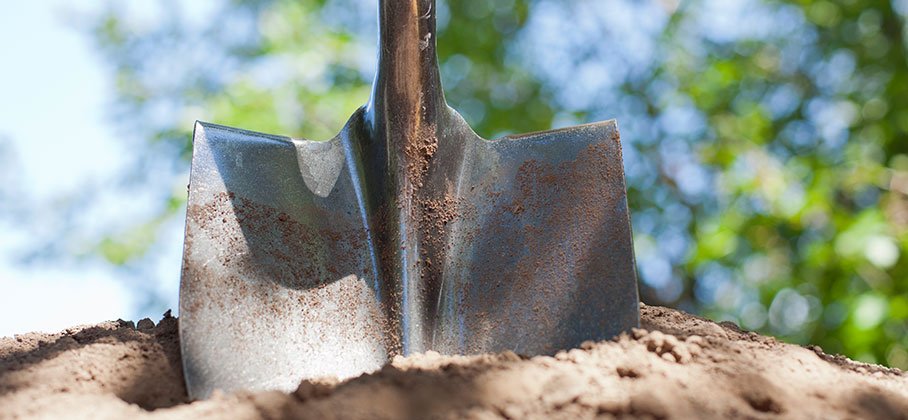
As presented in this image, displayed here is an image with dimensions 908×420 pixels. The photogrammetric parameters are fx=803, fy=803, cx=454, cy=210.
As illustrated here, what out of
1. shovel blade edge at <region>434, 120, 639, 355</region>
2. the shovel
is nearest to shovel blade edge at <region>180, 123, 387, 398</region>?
the shovel

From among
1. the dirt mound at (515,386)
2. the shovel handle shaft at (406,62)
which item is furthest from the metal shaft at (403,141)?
the dirt mound at (515,386)

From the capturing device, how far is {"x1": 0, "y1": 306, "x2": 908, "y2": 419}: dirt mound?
834 mm

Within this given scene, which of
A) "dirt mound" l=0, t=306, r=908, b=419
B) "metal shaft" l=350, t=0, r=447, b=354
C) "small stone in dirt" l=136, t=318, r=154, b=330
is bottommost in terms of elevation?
"dirt mound" l=0, t=306, r=908, b=419

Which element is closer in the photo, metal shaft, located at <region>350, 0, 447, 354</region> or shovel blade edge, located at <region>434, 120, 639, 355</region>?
shovel blade edge, located at <region>434, 120, 639, 355</region>

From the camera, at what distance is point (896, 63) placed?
3.12m

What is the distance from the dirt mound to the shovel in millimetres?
97

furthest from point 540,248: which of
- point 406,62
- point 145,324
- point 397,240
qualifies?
point 145,324

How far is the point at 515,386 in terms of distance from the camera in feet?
2.86

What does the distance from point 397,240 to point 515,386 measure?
47 cm

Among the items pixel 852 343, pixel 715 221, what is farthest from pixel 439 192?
pixel 715 221

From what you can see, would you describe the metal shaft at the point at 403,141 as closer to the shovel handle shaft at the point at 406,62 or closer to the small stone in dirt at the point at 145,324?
the shovel handle shaft at the point at 406,62

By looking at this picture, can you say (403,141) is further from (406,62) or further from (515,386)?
(515,386)

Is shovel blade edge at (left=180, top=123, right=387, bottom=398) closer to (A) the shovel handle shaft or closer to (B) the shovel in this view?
(B) the shovel

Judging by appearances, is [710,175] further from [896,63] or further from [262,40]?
[262,40]
